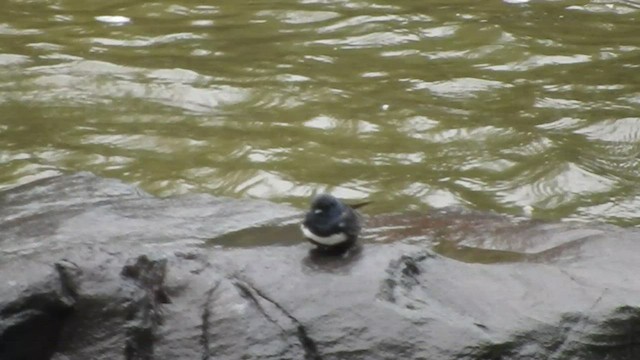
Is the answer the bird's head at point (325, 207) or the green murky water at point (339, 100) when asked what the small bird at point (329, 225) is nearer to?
the bird's head at point (325, 207)

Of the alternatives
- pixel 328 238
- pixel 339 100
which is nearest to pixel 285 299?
pixel 328 238

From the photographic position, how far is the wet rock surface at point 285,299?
389 cm

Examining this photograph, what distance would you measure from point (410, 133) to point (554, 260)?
9.11ft

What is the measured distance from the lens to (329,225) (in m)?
4.18

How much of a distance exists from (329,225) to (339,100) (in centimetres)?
365

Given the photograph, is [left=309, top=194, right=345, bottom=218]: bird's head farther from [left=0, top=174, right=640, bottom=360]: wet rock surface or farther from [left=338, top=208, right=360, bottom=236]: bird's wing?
[left=0, top=174, right=640, bottom=360]: wet rock surface

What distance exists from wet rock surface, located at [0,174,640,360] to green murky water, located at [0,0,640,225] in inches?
71.7

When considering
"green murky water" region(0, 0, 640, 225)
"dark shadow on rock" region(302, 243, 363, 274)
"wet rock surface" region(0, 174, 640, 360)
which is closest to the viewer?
"wet rock surface" region(0, 174, 640, 360)

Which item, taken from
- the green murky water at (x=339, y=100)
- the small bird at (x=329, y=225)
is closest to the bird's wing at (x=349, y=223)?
the small bird at (x=329, y=225)

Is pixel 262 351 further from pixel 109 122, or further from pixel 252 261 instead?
pixel 109 122

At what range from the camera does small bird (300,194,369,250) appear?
420 centimetres

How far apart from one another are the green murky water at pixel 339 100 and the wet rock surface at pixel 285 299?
182 cm

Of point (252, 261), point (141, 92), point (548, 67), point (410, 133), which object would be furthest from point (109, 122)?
point (252, 261)

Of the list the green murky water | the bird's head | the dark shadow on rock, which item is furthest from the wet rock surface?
the green murky water
